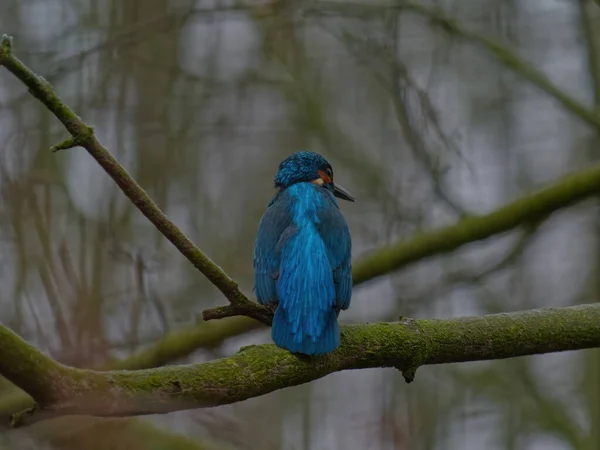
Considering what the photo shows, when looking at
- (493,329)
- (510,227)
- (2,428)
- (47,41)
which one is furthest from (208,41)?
(493,329)

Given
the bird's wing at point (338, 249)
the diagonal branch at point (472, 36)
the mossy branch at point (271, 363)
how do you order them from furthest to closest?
the diagonal branch at point (472, 36)
the bird's wing at point (338, 249)
the mossy branch at point (271, 363)

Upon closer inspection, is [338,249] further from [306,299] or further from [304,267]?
[306,299]

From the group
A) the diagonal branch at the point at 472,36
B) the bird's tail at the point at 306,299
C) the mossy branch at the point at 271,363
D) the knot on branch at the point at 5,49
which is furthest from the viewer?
the diagonal branch at the point at 472,36

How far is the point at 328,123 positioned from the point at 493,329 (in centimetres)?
294

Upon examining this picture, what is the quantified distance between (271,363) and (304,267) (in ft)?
2.00

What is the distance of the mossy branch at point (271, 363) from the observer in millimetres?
1725

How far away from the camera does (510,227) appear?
4.25 meters

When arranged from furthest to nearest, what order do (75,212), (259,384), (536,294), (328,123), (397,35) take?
1. (536,294)
2. (328,123)
3. (397,35)
4. (75,212)
5. (259,384)

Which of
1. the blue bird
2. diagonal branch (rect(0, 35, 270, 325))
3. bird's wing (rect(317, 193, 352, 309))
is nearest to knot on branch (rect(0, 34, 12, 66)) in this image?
diagonal branch (rect(0, 35, 270, 325))

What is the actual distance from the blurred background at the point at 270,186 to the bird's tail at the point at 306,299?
682mm

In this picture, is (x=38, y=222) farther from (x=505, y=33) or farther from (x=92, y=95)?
(x=505, y=33)

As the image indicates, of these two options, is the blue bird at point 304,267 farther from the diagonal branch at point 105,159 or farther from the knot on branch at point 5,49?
the knot on branch at point 5,49

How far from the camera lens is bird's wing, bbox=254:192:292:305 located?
2.98 meters

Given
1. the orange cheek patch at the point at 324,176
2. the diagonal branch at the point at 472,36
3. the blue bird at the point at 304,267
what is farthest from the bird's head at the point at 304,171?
the diagonal branch at the point at 472,36
